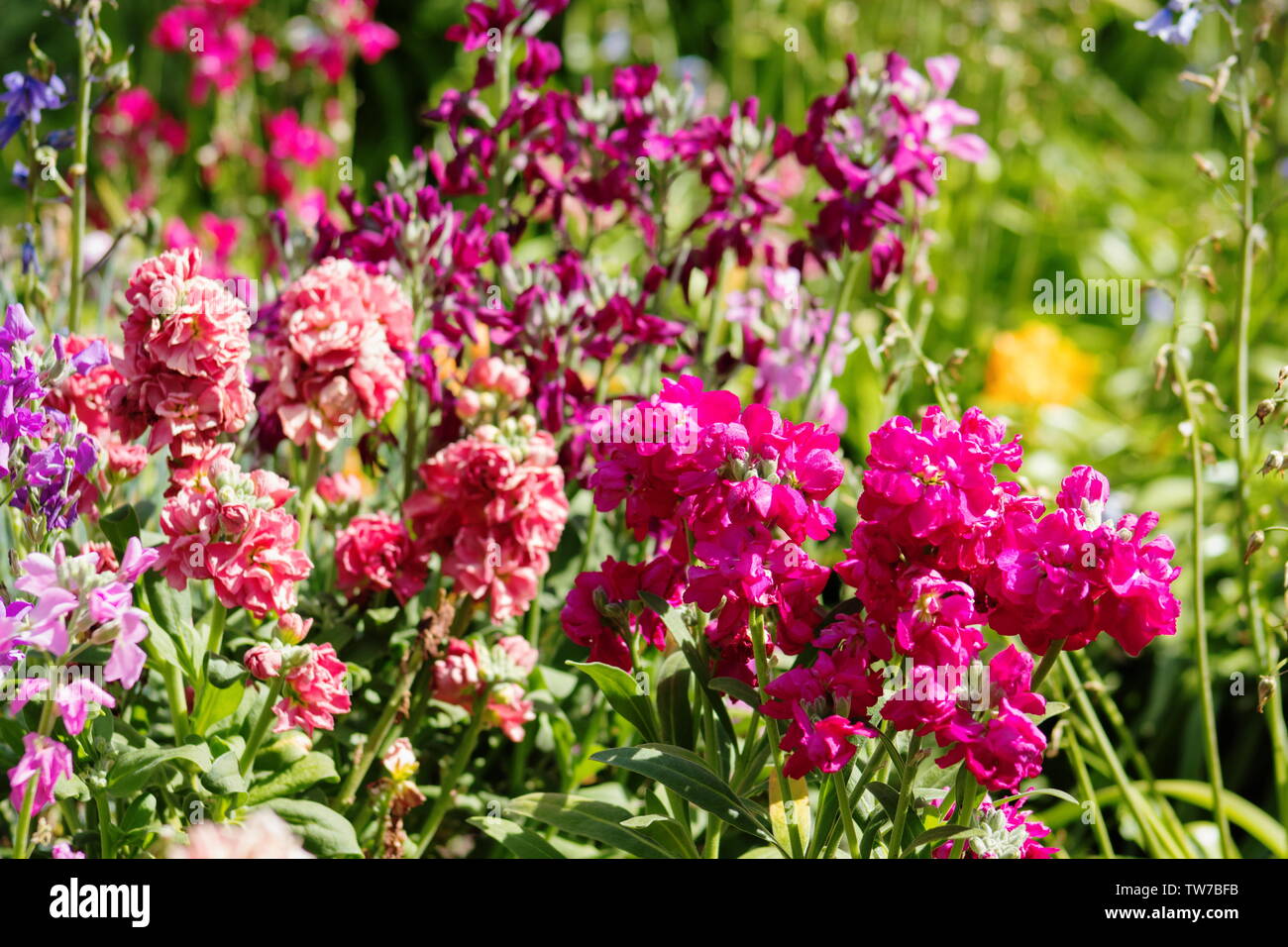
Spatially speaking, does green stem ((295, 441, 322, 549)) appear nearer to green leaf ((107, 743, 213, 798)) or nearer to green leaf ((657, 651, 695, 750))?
green leaf ((107, 743, 213, 798))

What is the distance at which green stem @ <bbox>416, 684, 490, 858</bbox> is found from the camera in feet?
5.48

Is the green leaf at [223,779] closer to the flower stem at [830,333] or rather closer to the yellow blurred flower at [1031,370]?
the flower stem at [830,333]

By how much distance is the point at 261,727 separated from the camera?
146 centimetres

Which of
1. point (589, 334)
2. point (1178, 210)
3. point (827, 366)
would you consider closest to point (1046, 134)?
point (1178, 210)

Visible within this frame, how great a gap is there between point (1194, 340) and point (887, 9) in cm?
165

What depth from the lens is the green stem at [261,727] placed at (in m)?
1.44

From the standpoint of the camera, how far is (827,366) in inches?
89.4

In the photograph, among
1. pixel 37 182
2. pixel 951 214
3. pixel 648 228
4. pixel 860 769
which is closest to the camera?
pixel 860 769

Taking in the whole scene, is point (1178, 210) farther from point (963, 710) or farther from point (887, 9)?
point (963, 710)

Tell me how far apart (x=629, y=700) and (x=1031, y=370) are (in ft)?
7.52

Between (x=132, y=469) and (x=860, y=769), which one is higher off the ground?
(x=132, y=469)

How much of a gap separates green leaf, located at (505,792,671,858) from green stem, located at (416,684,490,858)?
5.9 inches

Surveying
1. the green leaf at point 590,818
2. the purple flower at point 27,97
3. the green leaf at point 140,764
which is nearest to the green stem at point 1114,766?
the green leaf at point 590,818

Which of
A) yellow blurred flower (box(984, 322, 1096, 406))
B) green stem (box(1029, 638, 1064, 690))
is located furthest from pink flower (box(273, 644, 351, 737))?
yellow blurred flower (box(984, 322, 1096, 406))
